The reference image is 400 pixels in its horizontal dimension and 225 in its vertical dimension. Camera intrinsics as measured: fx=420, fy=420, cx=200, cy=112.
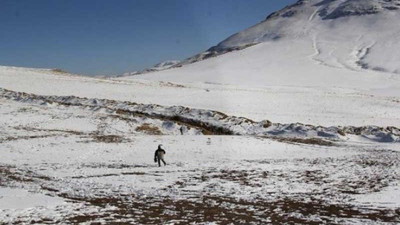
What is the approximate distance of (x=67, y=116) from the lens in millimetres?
42844

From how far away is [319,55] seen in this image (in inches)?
5384

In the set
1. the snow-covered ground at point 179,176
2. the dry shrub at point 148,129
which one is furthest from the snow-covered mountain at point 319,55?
the snow-covered ground at point 179,176

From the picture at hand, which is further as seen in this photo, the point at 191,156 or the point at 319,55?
the point at 319,55

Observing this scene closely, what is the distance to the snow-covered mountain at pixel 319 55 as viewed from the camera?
332 feet

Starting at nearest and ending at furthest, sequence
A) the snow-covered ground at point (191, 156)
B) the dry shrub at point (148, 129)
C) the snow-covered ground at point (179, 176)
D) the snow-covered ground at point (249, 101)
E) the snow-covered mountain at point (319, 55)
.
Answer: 1. the snow-covered ground at point (179, 176)
2. the snow-covered ground at point (191, 156)
3. the dry shrub at point (148, 129)
4. the snow-covered ground at point (249, 101)
5. the snow-covered mountain at point (319, 55)

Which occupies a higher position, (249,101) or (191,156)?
(249,101)

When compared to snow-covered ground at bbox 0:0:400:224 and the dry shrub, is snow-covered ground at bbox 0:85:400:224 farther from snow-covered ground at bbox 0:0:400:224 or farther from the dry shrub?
the dry shrub

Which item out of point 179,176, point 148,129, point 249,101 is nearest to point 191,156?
point 179,176

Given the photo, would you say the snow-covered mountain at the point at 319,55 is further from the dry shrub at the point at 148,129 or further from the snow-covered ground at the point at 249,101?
the dry shrub at the point at 148,129

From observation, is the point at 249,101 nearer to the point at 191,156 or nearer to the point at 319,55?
the point at 191,156

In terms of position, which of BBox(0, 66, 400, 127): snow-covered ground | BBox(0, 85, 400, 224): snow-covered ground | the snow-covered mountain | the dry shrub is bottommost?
BBox(0, 85, 400, 224): snow-covered ground

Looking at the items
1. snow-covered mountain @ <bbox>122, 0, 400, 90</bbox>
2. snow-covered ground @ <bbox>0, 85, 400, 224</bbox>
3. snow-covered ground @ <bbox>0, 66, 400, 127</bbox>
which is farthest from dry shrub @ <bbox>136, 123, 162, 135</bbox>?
snow-covered mountain @ <bbox>122, 0, 400, 90</bbox>

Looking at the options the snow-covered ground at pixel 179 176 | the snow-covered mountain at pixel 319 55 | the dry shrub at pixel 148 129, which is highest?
the snow-covered mountain at pixel 319 55

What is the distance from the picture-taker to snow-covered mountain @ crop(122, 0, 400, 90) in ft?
332
